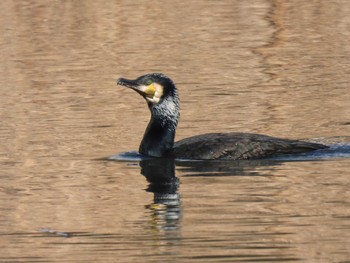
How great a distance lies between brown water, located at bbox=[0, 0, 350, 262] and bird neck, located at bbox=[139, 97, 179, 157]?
15.9 inches

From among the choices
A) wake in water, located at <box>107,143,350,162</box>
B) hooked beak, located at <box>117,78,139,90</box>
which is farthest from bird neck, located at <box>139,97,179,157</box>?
hooked beak, located at <box>117,78,139,90</box>

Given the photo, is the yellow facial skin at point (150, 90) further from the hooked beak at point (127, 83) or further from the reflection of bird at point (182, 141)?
the hooked beak at point (127, 83)

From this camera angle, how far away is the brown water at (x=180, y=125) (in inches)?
408

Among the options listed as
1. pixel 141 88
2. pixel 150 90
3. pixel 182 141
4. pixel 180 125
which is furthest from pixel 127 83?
pixel 180 125

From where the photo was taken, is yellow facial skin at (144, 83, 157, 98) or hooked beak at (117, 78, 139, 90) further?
yellow facial skin at (144, 83, 157, 98)

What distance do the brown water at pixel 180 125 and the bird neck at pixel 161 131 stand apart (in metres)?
0.40

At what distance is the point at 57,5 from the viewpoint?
1050 inches

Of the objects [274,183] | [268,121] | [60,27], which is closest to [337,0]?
[60,27]

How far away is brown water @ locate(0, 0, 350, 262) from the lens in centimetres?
1035

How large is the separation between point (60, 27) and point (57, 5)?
5.26 feet

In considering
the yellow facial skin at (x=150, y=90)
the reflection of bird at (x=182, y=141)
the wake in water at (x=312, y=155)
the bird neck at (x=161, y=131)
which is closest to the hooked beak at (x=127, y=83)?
the reflection of bird at (x=182, y=141)

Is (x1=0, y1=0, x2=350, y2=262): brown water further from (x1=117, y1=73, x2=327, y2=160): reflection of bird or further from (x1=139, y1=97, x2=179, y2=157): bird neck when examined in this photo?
(x1=139, y1=97, x2=179, y2=157): bird neck

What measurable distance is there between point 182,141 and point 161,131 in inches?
11.0

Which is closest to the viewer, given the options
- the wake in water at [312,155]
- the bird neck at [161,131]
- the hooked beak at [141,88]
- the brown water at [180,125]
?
the brown water at [180,125]
